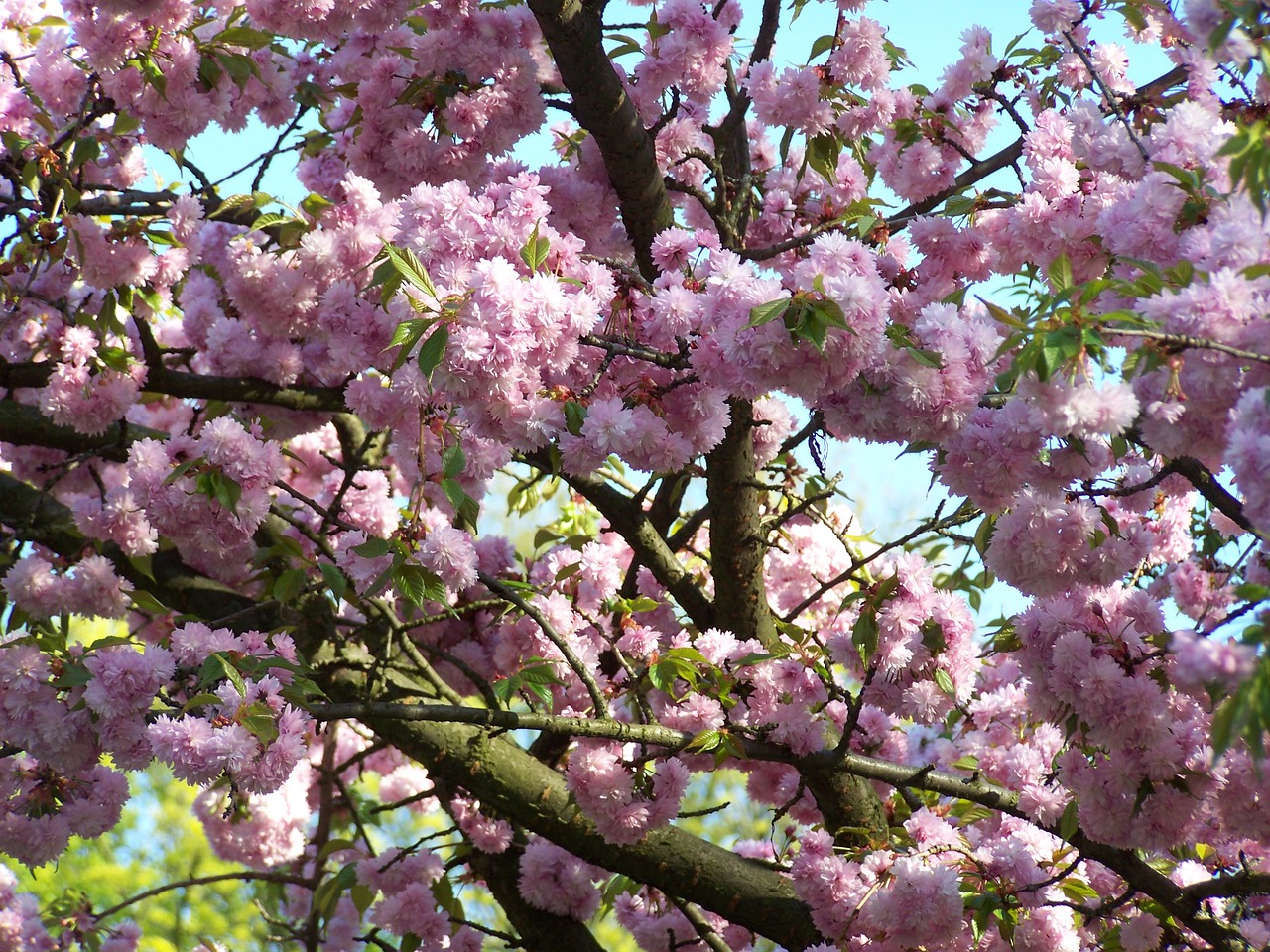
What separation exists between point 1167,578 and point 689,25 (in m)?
2.34

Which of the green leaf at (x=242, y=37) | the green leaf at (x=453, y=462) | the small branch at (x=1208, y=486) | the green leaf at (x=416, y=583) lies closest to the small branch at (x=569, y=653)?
the green leaf at (x=416, y=583)

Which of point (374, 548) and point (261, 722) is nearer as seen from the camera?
point (374, 548)

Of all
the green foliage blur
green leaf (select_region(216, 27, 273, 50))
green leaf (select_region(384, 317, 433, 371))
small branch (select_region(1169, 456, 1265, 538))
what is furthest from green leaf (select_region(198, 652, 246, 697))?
the green foliage blur

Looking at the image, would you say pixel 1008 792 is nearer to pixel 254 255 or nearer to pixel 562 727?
pixel 562 727

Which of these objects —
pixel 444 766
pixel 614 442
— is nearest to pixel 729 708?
pixel 444 766

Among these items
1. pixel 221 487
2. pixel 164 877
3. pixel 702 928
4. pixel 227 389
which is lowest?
pixel 702 928

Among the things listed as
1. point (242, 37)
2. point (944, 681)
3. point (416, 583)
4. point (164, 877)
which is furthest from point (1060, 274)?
point (164, 877)

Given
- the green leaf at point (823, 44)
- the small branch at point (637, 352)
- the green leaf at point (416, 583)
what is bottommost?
the green leaf at point (416, 583)

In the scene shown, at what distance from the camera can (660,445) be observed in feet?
7.22

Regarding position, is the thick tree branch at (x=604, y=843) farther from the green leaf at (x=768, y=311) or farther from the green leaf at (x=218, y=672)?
the green leaf at (x=768, y=311)

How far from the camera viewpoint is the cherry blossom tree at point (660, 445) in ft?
6.39

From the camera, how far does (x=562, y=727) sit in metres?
2.57

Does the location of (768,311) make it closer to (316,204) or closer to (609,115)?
(609,115)

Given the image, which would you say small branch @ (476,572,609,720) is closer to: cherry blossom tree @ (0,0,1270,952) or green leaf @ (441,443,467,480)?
cherry blossom tree @ (0,0,1270,952)
